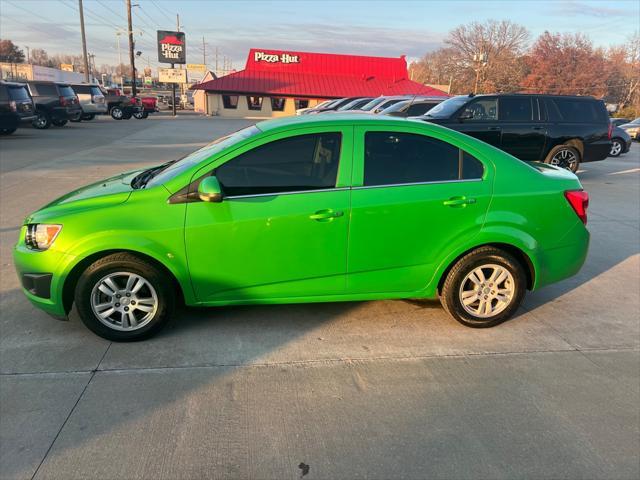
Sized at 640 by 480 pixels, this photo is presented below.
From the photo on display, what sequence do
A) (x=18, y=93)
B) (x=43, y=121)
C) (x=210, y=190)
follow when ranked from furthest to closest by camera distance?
(x=43, y=121) → (x=18, y=93) → (x=210, y=190)

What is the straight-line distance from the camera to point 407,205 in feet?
12.1

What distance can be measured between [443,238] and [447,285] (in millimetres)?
410

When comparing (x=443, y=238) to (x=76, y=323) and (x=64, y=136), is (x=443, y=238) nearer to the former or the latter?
(x=76, y=323)

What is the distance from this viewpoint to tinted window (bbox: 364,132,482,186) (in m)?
3.73

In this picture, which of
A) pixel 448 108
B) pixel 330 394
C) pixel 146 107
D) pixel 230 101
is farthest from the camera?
pixel 230 101

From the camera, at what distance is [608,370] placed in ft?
11.4

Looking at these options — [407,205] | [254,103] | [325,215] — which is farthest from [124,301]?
[254,103]

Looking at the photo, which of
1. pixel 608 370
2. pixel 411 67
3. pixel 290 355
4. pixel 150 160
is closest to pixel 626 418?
pixel 608 370

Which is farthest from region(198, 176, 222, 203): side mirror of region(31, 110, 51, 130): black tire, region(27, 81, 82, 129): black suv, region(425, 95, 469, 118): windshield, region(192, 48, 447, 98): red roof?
region(192, 48, 447, 98): red roof

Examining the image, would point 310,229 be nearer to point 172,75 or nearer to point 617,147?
point 617,147

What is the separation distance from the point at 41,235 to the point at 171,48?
51.5 m

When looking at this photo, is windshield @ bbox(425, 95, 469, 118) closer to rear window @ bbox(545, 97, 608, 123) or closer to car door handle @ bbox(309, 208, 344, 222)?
rear window @ bbox(545, 97, 608, 123)

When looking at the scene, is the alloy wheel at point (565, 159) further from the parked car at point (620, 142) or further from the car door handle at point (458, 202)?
the car door handle at point (458, 202)

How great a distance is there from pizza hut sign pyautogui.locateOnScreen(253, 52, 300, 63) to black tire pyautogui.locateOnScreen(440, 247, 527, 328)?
4735 cm
